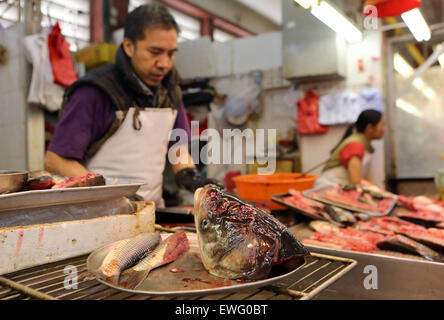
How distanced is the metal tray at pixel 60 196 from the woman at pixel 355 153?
317 cm

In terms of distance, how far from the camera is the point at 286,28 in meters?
5.64

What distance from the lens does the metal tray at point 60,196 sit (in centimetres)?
102

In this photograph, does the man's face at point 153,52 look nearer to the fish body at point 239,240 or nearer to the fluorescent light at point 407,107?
the fish body at point 239,240

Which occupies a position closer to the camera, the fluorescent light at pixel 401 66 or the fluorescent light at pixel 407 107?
the fluorescent light at pixel 407 107

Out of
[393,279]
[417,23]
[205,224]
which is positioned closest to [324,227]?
[393,279]

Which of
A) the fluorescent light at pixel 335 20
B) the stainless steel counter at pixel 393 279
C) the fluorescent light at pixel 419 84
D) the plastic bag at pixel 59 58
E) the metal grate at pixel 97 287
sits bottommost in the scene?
the stainless steel counter at pixel 393 279

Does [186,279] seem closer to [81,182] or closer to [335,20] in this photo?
[81,182]

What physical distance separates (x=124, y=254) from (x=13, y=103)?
5175 millimetres

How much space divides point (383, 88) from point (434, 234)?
433 cm

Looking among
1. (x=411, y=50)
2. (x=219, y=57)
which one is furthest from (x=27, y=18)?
(x=411, y=50)

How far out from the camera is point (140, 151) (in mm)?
2529

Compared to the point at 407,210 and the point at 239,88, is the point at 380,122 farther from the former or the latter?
the point at 239,88

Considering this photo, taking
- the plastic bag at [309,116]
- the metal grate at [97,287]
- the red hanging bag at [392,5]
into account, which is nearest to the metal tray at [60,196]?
the metal grate at [97,287]

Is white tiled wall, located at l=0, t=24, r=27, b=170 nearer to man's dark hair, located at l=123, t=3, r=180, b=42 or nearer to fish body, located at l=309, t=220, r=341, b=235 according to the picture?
man's dark hair, located at l=123, t=3, r=180, b=42
